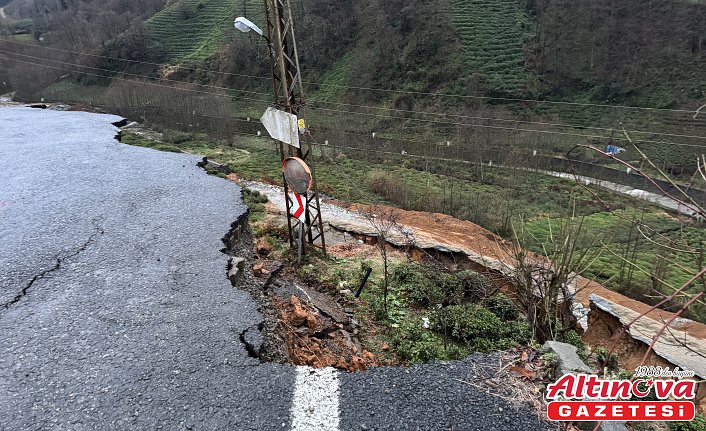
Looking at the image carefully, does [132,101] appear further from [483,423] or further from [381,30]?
[483,423]

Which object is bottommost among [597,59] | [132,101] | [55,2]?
[132,101]

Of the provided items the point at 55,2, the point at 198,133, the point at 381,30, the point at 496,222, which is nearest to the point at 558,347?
the point at 496,222

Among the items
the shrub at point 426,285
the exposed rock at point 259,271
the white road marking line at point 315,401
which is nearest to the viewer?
the white road marking line at point 315,401

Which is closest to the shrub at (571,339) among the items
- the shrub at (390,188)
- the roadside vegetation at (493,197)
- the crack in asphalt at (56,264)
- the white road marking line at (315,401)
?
the white road marking line at (315,401)

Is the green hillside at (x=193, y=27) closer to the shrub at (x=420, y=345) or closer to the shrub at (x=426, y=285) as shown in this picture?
the shrub at (x=426, y=285)

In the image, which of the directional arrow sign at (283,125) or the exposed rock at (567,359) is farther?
the directional arrow sign at (283,125)

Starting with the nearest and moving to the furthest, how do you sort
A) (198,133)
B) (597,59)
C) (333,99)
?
(198,133) < (597,59) < (333,99)

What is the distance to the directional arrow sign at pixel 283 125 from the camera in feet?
24.8

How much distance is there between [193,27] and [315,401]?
62.3m

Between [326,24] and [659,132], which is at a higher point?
[326,24]

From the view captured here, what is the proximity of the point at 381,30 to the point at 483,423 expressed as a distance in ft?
161

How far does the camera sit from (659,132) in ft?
96.9

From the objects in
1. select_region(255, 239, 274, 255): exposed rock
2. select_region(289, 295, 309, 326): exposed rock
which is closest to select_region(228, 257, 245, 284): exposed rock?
select_region(289, 295, 309, 326): exposed rock

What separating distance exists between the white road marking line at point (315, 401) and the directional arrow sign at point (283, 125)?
4.43 m
